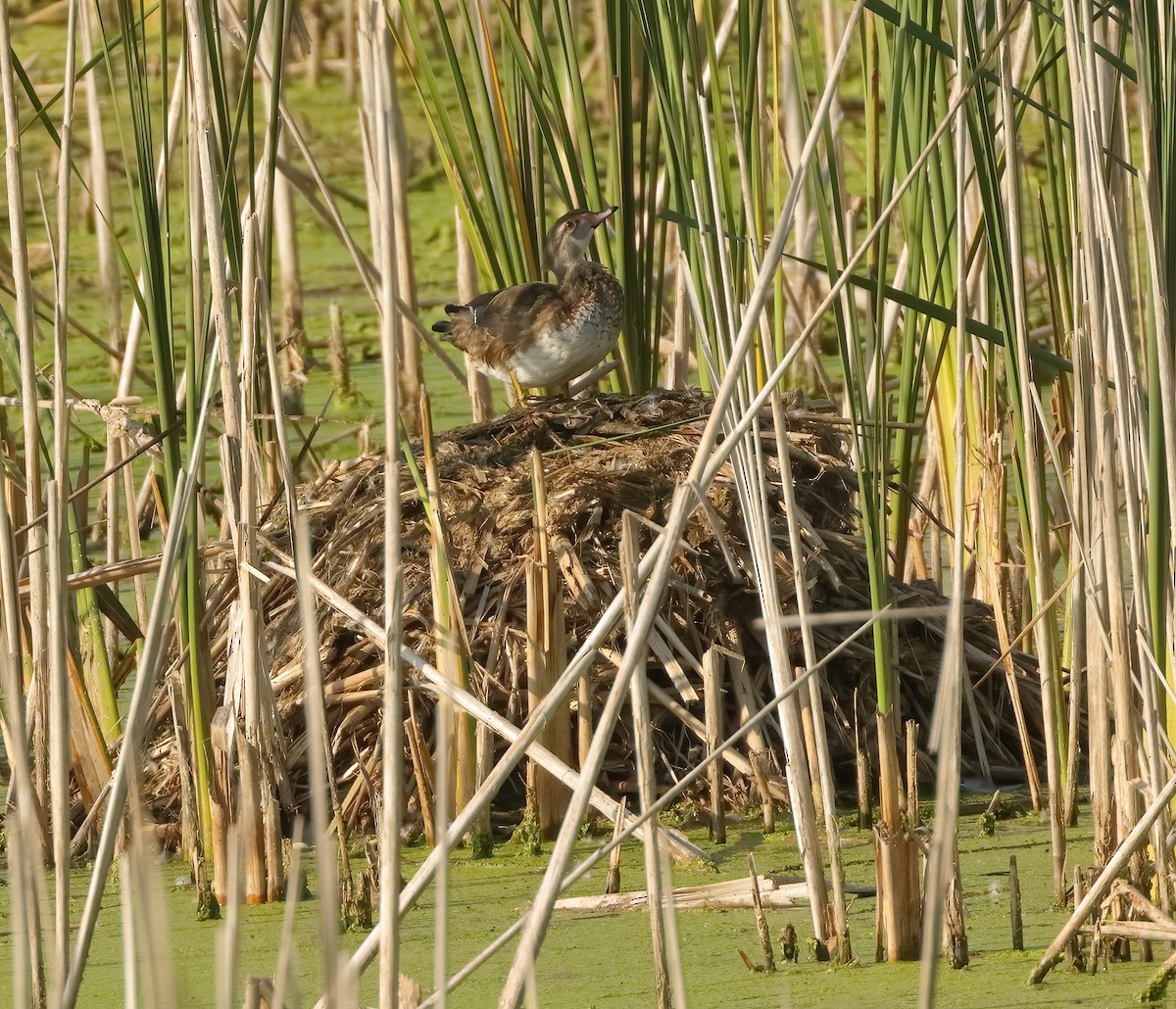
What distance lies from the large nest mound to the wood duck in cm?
30

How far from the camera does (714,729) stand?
3.39 m

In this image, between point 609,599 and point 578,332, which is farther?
point 578,332

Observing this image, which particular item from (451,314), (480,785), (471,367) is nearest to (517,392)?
(471,367)

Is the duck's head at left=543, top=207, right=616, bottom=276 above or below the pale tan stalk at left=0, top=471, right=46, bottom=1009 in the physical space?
above

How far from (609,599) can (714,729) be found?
555 mm

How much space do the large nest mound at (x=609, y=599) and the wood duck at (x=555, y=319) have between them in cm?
30

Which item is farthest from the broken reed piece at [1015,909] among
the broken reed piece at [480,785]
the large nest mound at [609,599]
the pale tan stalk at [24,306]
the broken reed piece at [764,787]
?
the pale tan stalk at [24,306]

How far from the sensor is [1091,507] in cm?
Answer: 281

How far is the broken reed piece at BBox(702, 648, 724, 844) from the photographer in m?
3.39

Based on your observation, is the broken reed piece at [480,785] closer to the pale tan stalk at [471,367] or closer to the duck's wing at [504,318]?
the duck's wing at [504,318]

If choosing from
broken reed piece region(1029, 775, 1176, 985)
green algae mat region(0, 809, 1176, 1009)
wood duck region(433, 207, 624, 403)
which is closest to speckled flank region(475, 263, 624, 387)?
wood duck region(433, 207, 624, 403)

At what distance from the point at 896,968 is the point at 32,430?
5.07ft

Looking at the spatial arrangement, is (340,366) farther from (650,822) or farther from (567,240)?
(650,822)

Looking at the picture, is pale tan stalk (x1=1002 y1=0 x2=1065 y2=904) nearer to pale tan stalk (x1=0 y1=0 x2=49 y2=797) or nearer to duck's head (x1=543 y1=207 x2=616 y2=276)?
pale tan stalk (x1=0 y1=0 x2=49 y2=797)
